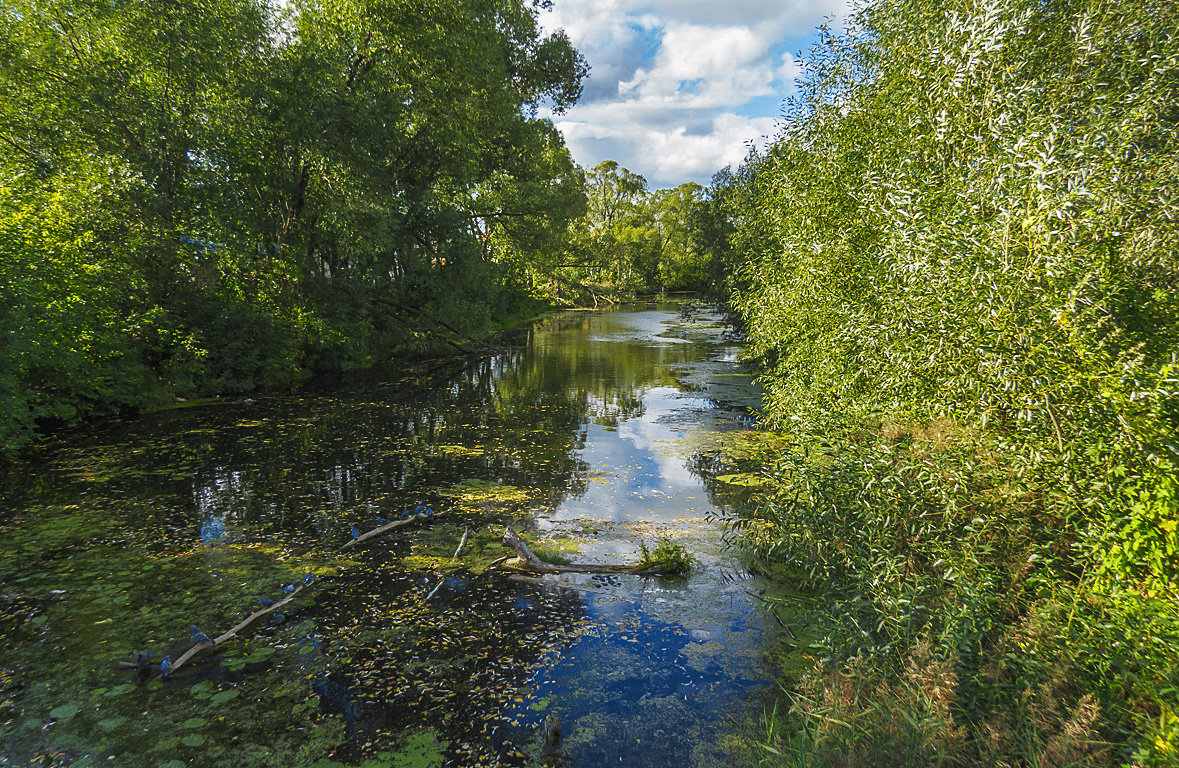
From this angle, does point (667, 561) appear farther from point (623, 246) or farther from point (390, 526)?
point (623, 246)

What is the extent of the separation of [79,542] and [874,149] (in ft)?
43.7

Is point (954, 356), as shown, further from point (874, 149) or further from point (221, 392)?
point (221, 392)

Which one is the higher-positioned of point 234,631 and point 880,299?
point 880,299

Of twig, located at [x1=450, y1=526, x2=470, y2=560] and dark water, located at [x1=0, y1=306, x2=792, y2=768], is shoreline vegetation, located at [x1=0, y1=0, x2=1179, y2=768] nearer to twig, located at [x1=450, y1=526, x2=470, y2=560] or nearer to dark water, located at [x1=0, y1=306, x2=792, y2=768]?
dark water, located at [x1=0, y1=306, x2=792, y2=768]

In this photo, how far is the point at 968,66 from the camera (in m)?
6.42

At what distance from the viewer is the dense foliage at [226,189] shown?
13.4m

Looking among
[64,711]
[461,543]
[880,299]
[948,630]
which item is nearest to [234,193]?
[461,543]

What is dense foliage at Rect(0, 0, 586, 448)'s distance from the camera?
13383mm

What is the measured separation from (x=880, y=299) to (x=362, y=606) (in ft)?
24.2

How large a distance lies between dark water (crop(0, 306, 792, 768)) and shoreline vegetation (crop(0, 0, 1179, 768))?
1.07m

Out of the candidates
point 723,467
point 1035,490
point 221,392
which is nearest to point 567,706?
point 1035,490

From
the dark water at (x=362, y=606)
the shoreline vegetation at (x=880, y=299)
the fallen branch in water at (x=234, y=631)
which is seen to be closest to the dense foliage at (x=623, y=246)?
the shoreline vegetation at (x=880, y=299)

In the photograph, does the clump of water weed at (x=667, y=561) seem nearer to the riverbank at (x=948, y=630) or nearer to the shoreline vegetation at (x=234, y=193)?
the riverbank at (x=948, y=630)

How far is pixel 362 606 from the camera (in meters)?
6.86
